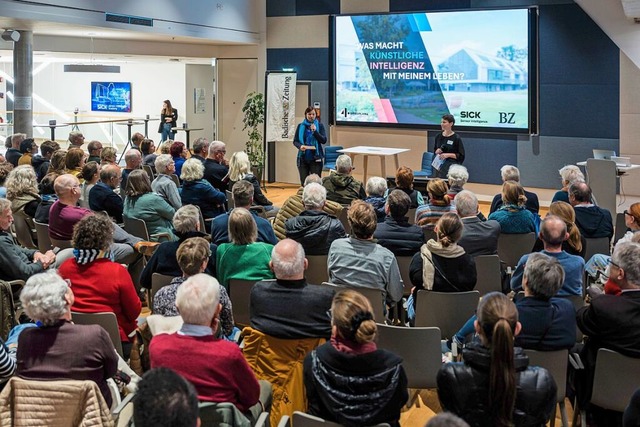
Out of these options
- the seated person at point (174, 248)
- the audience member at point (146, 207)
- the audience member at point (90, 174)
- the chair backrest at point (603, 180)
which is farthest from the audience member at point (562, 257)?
the chair backrest at point (603, 180)

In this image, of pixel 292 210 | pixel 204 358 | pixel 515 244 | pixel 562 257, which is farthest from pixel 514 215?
pixel 204 358

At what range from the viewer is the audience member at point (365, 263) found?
4.64m

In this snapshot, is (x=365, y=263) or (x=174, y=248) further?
(x=174, y=248)

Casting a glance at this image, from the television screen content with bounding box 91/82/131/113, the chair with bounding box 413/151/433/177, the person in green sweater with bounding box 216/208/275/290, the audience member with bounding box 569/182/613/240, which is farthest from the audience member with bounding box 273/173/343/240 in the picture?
the television screen content with bounding box 91/82/131/113

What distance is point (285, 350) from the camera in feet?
11.9

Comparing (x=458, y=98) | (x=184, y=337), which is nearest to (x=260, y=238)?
(x=184, y=337)

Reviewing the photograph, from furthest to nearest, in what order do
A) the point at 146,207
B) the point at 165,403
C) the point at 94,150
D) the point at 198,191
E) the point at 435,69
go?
1. the point at 435,69
2. the point at 94,150
3. the point at 198,191
4. the point at 146,207
5. the point at 165,403

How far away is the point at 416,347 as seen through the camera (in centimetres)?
389

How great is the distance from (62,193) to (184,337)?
3.23m

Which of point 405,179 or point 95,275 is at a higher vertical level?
point 405,179

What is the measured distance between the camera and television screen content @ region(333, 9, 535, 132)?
1166cm

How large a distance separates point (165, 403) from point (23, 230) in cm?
522

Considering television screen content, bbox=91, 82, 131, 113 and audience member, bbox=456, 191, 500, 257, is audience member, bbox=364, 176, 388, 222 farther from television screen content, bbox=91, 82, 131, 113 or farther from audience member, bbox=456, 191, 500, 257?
television screen content, bbox=91, 82, 131, 113

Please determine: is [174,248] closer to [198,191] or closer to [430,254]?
[430,254]
